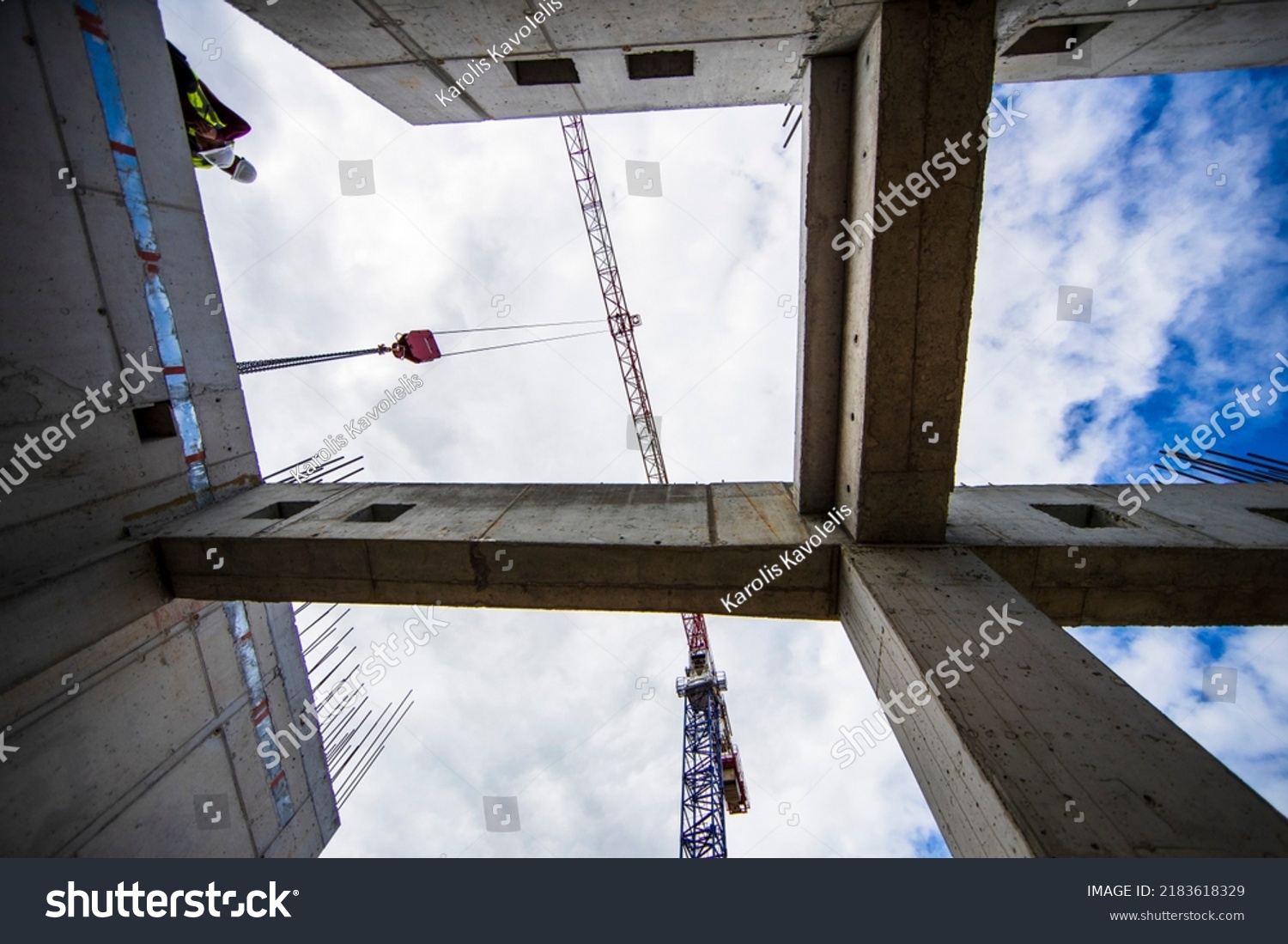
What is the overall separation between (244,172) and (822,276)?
28.7 ft

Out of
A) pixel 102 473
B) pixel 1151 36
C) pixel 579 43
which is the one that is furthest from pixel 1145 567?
pixel 102 473

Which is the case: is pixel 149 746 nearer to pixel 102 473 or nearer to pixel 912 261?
pixel 102 473

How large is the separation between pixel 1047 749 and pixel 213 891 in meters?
5.73

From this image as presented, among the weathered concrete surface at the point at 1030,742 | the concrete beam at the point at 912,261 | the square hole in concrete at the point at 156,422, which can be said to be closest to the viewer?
the weathered concrete surface at the point at 1030,742

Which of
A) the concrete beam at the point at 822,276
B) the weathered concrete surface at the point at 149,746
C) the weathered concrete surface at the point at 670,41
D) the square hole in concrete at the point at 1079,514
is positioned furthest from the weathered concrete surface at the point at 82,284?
the square hole in concrete at the point at 1079,514

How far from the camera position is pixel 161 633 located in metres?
5.86

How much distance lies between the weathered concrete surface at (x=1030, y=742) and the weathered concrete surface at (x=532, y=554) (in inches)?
42.2

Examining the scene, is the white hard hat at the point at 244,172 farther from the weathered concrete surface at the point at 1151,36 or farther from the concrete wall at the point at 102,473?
the weathered concrete surface at the point at 1151,36

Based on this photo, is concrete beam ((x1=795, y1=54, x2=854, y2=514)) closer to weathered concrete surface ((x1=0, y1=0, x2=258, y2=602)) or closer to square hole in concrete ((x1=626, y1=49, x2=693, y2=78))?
square hole in concrete ((x1=626, y1=49, x2=693, y2=78))

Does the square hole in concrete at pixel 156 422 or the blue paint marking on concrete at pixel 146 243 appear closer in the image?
the blue paint marking on concrete at pixel 146 243

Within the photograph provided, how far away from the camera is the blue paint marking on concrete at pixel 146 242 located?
5.30m

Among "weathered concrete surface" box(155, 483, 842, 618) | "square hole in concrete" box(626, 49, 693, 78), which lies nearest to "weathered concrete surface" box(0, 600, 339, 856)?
"weathered concrete surface" box(155, 483, 842, 618)

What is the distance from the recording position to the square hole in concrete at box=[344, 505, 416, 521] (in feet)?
20.3

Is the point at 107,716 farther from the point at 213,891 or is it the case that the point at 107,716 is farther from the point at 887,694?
the point at 887,694
